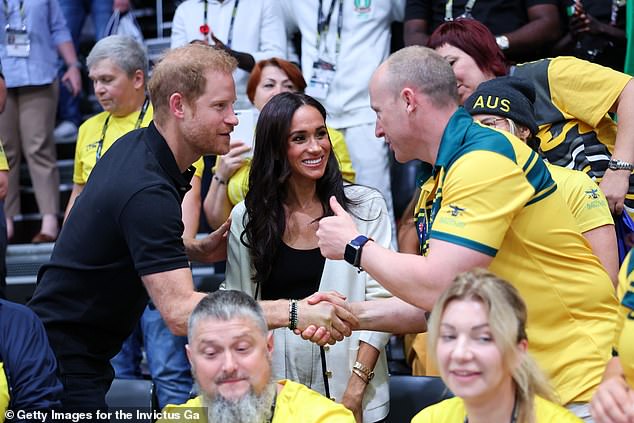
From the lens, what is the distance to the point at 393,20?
6.28 meters

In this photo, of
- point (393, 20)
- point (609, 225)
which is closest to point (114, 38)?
point (393, 20)

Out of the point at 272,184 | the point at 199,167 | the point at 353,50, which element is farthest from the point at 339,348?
the point at 353,50

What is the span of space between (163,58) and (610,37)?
288 cm

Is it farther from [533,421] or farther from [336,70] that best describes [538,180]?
[336,70]

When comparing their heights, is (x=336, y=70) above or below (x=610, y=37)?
below

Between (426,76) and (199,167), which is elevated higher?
(426,76)

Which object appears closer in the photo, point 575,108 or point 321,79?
point 575,108

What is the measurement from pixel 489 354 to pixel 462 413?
277 mm

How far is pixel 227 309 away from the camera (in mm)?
3191

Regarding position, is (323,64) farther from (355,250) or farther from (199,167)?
(355,250)

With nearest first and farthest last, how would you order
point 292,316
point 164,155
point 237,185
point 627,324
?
point 627,324
point 292,316
point 164,155
point 237,185

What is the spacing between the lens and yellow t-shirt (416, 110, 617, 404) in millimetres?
2951

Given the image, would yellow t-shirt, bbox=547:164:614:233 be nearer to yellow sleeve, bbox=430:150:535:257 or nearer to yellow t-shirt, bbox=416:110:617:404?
yellow t-shirt, bbox=416:110:617:404

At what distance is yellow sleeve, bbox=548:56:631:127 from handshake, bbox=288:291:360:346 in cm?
143
